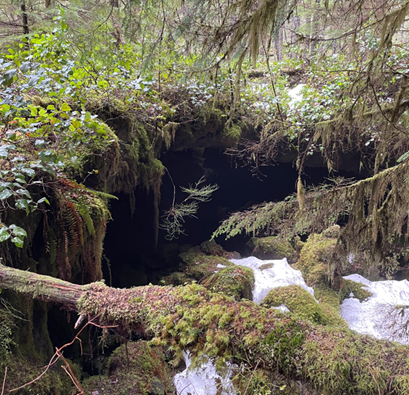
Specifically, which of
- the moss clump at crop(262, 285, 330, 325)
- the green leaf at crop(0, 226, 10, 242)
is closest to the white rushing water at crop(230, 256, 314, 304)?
the moss clump at crop(262, 285, 330, 325)

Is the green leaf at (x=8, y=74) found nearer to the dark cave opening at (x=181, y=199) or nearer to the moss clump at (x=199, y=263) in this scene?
the dark cave opening at (x=181, y=199)

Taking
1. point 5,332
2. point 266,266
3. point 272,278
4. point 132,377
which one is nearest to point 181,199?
point 266,266

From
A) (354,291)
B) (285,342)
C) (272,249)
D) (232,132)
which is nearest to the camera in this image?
(285,342)

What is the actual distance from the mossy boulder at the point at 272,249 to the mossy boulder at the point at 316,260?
2.09 feet

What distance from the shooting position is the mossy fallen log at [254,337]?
1471mm

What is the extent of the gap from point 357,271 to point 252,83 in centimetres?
784

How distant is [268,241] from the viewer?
10656 mm

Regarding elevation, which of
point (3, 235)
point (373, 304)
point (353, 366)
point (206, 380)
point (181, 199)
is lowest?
point (373, 304)

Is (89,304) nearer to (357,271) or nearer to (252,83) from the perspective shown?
(252,83)

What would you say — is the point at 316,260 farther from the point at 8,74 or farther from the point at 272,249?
the point at 8,74

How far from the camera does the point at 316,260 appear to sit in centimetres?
885

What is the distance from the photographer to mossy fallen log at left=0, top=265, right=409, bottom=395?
4.83 feet

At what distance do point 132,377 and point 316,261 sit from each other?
6852 mm

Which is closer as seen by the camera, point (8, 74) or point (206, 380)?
point (8, 74)
